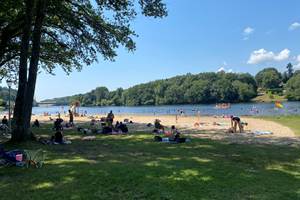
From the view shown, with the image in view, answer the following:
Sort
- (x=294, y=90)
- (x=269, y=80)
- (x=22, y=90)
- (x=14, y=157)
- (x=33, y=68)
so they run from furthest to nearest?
1. (x=269, y=80)
2. (x=294, y=90)
3. (x=33, y=68)
4. (x=22, y=90)
5. (x=14, y=157)

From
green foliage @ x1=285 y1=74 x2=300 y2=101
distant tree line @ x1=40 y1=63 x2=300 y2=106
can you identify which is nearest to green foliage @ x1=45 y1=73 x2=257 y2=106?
distant tree line @ x1=40 y1=63 x2=300 y2=106

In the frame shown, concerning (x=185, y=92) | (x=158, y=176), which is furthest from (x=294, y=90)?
(x=158, y=176)

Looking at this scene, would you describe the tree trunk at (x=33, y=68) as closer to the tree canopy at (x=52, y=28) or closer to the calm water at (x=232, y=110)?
the tree canopy at (x=52, y=28)

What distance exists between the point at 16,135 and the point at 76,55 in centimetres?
882

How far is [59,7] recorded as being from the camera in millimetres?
18094

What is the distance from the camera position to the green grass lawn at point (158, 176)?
7.39 meters

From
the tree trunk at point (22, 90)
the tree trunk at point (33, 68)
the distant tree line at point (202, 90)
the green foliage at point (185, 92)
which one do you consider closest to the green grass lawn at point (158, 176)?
the tree trunk at point (22, 90)

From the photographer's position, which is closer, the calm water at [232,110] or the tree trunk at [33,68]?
the tree trunk at [33,68]

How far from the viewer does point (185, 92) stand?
148 meters

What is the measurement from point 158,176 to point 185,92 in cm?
13966

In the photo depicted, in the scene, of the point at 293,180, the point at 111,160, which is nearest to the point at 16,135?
the point at 111,160

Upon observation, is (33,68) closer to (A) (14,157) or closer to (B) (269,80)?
(A) (14,157)

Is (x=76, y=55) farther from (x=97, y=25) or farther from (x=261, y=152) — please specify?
(x=261, y=152)

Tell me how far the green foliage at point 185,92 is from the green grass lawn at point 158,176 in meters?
123
